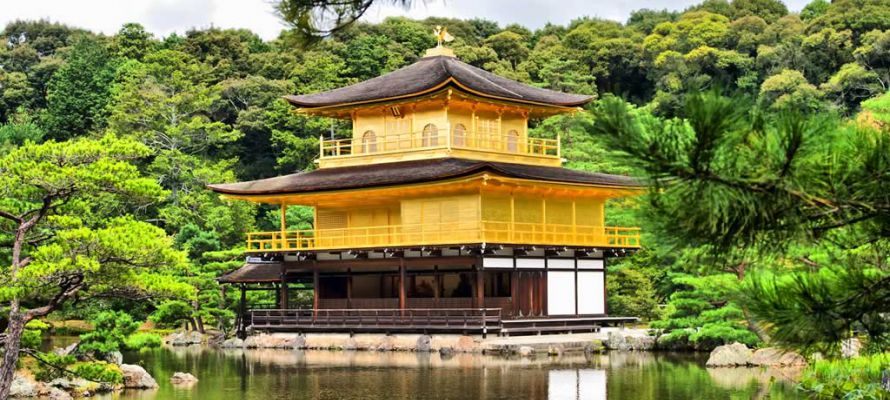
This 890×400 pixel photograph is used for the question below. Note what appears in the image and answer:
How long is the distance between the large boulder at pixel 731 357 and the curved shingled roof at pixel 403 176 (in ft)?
23.1

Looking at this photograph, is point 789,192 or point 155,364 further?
point 155,364

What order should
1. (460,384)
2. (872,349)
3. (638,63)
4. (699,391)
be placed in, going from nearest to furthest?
1. (872,349)
2. (699,391)
3. (460,384)
4. (638,63)

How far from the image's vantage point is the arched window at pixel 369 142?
113 ft

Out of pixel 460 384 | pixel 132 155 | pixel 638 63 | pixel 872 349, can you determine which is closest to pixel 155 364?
pixel 460 384

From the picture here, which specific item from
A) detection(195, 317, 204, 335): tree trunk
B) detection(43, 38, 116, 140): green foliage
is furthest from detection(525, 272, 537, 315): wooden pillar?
detection(43, 38, 116, 140): green foliage

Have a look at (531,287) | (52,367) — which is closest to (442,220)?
(531,287)

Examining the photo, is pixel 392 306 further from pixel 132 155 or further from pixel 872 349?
pixel 872 349

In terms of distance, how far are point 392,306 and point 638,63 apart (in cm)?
2922

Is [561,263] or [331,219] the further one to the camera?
[331,219]

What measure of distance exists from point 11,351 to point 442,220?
17.0 m

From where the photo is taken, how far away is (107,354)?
20.6 metres

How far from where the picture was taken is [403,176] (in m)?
31.0

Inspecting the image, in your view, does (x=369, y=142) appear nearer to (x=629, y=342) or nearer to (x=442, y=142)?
(x=442, y=142)

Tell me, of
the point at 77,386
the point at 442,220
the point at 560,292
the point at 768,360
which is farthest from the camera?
the point at 560,292
